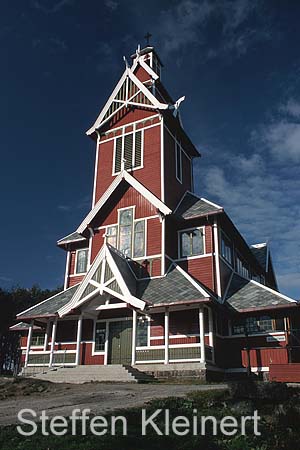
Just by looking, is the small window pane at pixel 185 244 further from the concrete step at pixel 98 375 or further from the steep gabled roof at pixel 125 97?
the steep gabled roof at pixel 125 97

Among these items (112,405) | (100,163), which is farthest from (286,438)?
(100,163)

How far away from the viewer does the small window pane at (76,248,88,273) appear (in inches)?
1054

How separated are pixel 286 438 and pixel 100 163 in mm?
24135

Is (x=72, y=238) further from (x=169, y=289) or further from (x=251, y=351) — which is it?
(x=251, y=351)

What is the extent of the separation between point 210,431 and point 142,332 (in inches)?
591

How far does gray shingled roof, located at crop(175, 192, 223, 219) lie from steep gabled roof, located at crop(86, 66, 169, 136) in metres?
6.92

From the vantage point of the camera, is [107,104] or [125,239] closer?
[125,239]

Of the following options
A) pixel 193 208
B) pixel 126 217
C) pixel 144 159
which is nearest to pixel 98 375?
pixel 126 217

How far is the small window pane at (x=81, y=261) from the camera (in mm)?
26766

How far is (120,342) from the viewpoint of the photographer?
73.3 ft

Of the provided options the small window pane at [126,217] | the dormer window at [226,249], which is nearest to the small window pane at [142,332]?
the dormer window at [226,249]

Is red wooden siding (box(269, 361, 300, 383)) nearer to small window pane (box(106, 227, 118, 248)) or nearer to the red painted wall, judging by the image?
the red painted wall

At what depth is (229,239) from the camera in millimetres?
26406

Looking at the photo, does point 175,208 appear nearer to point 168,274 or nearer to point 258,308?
point 168,274
